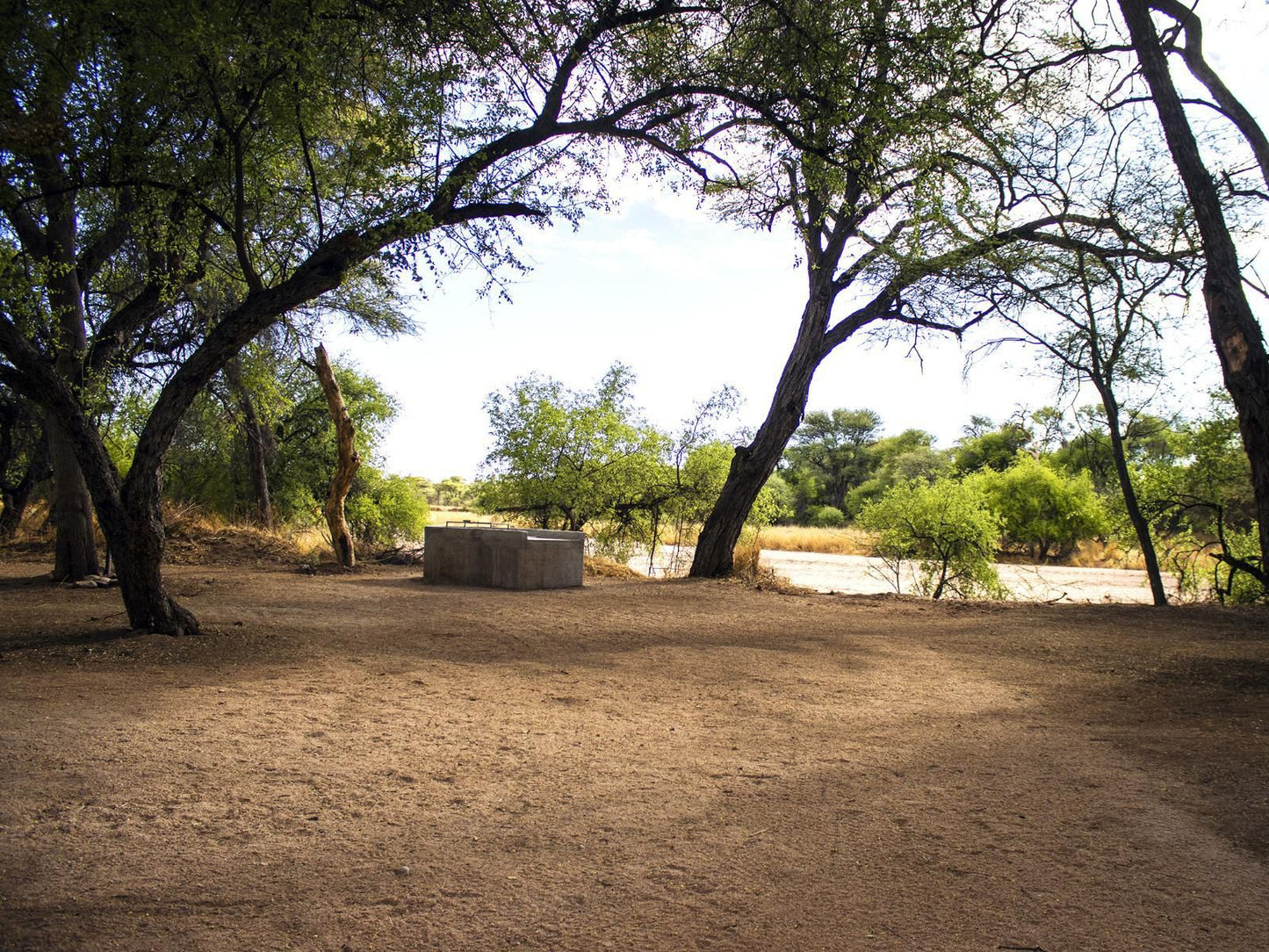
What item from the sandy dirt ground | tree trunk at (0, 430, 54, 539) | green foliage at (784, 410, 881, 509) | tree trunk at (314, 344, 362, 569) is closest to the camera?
the sandy dirt ground

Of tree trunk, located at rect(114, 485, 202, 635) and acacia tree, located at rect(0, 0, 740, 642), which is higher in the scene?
acacia tree, located at rect(0, 0, 740, 642)

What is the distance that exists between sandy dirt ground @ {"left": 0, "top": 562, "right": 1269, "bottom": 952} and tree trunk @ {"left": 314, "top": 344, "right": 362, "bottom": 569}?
709 cm

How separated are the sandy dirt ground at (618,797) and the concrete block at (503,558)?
4559 millimetres

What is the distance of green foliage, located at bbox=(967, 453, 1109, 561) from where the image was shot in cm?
2622

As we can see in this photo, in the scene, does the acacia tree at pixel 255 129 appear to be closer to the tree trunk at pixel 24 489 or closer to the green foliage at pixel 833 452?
the tree trunk at pixel 24 489

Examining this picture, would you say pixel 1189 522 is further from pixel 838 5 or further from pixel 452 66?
pixel 452 66

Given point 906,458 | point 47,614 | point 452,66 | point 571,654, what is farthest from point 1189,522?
point 906,458

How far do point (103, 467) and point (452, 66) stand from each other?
4243 mm

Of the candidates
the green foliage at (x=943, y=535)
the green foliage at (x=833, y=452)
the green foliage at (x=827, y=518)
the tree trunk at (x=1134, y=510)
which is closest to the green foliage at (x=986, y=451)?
the green foliage at (x=827, y=518)

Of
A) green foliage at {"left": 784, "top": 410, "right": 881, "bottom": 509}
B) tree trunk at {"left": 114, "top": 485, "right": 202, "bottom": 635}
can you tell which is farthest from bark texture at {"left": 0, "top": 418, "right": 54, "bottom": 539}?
green foliage at {"left": 784, "top": 410, "right": 881, "bottom": 509}

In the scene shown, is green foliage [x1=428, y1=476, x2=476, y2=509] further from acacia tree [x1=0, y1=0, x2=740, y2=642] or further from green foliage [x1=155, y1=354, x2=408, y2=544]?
acacia tree [x1=0, y1=0, x2=740, y2=642]

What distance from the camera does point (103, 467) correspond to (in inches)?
284

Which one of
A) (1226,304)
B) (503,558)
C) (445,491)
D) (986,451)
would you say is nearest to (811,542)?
(986,451)

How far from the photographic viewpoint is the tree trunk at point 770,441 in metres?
13.9
